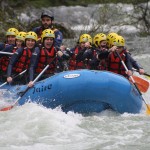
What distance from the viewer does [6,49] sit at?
1108 centimetres

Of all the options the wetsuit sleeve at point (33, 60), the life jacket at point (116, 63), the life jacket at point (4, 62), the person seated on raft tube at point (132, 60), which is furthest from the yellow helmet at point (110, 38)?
the life jacket at point (4, 62)

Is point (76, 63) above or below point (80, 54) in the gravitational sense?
below

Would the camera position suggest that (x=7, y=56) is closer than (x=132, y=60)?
No

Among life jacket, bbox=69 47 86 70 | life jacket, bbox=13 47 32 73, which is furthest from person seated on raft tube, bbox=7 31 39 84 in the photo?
life jacket, bbox=69 47 86 70

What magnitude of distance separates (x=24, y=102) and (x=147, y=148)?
10.3 feet

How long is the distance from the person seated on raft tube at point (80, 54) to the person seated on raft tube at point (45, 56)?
554mm

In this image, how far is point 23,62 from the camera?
10.5 m

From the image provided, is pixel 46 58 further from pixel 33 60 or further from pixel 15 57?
pixel 15 57

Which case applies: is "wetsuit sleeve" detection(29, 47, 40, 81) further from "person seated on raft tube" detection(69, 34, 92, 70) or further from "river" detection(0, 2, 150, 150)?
"river" detection(0, 2, 150, 150)

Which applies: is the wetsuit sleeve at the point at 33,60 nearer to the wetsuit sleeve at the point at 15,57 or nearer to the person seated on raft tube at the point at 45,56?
the person seated on raft tube at the point at 45,56

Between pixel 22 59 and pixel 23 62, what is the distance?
2.9 inches

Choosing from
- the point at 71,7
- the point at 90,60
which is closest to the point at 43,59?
the point at 90,60

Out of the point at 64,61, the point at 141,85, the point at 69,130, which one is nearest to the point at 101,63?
the point at 64,61

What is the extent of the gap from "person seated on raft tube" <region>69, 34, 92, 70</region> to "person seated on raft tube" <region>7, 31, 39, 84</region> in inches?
36.0
